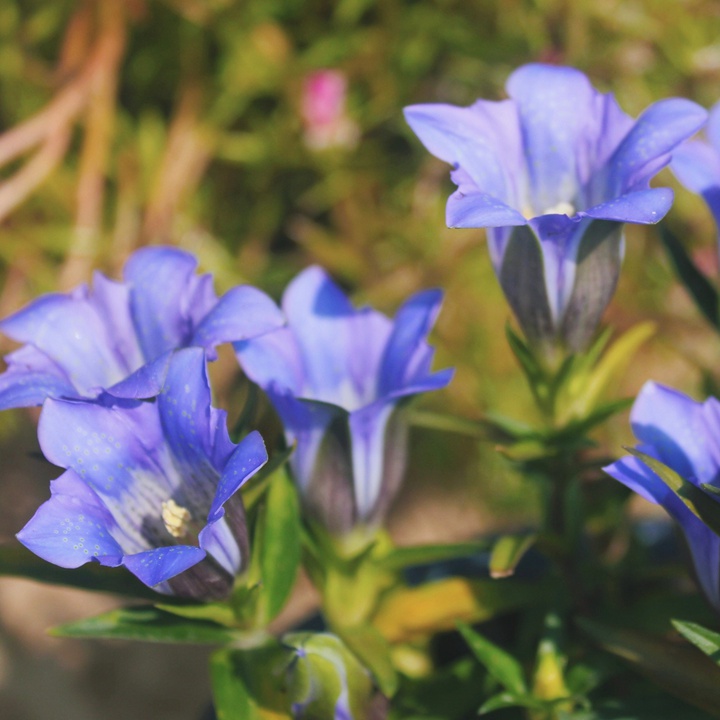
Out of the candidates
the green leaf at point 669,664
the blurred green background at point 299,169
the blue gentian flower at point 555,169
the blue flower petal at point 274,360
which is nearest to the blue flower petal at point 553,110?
the blue gentian flower at point 555,169

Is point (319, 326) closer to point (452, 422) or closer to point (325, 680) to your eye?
point (452, 422)

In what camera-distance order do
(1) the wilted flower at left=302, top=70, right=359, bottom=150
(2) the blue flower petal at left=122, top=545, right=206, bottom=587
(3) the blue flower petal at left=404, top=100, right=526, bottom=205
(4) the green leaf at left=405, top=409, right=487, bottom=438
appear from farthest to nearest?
1. (1) the wilted flower at left=302, top=70, right=359, bottom=150
2. (4) the green leaf at left=405, top=409, right=487, bottom=438
3. (3) the blue flower petal at left=404, top=100, right=526, bottom=205
4. (2) the blue flower petal at left=122, top=545, right=206, bottom=587

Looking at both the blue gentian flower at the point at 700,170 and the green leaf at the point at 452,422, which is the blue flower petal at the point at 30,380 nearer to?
the green leaf at the point at 452,422

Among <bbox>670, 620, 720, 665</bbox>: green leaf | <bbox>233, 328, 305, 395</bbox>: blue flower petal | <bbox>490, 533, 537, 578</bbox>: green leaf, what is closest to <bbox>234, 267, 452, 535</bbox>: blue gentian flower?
<bbox>233, 328, 305, 395</bbox>: blue flower petal

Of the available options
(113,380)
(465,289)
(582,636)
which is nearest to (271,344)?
(113,380)

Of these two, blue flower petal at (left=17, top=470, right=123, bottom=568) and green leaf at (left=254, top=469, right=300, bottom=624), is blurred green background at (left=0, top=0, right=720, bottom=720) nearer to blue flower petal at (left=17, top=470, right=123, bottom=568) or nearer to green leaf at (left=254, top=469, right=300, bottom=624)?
green leaf at (left=254, top=469, right=300, bottom=624)

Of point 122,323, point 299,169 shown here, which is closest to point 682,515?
point 122,323

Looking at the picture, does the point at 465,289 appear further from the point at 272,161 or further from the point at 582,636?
the point at 582,636
